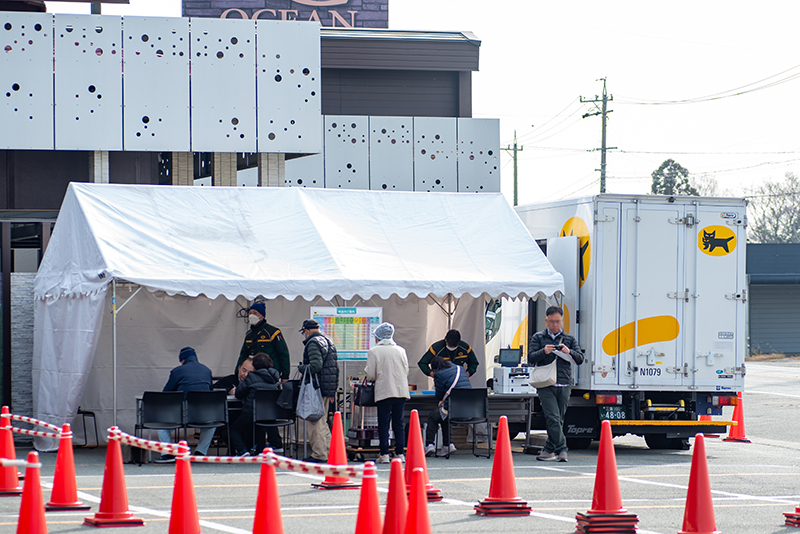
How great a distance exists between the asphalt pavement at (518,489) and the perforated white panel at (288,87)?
20.6ft

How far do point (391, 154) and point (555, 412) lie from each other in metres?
9.95

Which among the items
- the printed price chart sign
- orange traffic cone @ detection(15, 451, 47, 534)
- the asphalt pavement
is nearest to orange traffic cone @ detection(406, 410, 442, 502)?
the asphalt pavement

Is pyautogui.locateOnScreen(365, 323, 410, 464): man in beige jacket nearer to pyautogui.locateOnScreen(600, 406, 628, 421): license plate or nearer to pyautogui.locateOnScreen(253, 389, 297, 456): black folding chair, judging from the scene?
pyautogui.locateOnScreen(253, 389, 297, 456): black folding chair

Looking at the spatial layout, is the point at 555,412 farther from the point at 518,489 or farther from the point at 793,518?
the point at 793,518

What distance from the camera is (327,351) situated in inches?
528

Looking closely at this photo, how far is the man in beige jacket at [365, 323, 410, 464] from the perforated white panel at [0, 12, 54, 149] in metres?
7.62

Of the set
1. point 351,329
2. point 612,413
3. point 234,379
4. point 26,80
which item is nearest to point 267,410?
point 234,379

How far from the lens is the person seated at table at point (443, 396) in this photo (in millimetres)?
14039

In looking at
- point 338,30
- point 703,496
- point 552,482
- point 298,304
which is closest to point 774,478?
point 552,482

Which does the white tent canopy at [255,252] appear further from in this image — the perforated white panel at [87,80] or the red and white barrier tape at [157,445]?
the red and white barrier tape at [157,445]

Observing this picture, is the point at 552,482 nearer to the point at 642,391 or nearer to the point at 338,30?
the point at 642,391

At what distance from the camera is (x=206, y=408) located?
1326 centimetres

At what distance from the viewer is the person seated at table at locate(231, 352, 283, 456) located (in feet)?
44.2

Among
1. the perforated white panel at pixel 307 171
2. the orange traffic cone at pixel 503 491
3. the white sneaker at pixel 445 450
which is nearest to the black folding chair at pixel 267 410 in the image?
the white sneaker at pixel 445 450
